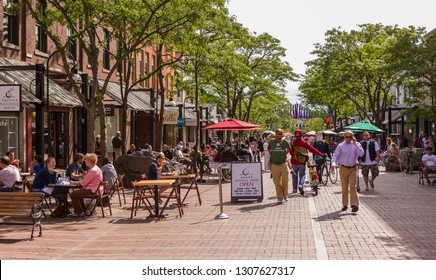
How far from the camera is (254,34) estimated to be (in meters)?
→ 50.1

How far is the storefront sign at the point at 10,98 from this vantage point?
16672 mm

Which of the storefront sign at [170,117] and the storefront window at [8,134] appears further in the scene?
the storefront sign at [170,117]

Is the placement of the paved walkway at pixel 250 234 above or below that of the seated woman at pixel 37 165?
below

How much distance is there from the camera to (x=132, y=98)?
122 ft

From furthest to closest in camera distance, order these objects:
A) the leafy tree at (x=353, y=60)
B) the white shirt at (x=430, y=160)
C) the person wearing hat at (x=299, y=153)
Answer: the leafy tree at (x=353, y=60)
the white shirt at (x=430, y=160)
the person wearing hat at (x=299, y=153)

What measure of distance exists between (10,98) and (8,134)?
9575mm

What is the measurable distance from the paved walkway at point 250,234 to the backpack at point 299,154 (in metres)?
1.58

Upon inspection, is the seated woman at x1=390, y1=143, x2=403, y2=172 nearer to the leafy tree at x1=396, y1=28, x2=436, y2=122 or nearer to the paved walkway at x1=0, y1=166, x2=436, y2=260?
the leafy tree at x1=396, y1=28, x2=436, y2=122

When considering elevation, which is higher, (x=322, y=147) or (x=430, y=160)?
(x=322, y=147)

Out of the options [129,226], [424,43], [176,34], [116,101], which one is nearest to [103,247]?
[129,226]

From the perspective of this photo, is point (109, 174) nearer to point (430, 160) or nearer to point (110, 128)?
point (430, 160)

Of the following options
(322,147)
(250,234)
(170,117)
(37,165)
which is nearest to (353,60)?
(170,117)

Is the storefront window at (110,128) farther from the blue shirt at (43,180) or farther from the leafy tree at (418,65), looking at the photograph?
the blue shirt at (43,180)

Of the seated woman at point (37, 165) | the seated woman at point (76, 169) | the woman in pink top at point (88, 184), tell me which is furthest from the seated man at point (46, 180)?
the seated woman at point (37, 165)
